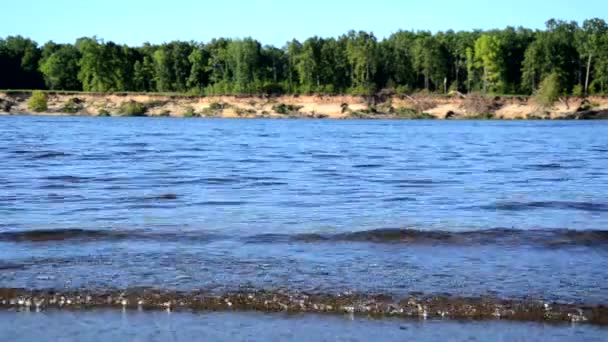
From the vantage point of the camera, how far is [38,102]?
104 meters

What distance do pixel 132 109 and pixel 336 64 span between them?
3993 cm

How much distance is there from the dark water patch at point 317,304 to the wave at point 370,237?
131 inches

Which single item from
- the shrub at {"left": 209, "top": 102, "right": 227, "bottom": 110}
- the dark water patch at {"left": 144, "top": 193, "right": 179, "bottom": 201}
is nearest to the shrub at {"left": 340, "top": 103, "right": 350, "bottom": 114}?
the shrub at {"left": 209, "top": 102, "right": 227, "bottom": 110}

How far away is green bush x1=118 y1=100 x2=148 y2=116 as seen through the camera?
105 m

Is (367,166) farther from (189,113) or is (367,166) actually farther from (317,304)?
(189,113)

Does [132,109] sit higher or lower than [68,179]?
lower

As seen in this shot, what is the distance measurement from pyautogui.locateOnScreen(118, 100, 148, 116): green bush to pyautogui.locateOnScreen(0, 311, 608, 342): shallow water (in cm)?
9949

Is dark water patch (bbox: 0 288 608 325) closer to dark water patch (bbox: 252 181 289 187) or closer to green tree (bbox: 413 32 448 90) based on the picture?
dark water patch (bbox: 252 181 289 187)

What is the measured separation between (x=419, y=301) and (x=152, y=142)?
33.5 meters

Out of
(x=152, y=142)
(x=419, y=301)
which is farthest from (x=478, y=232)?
(x=152, y=142)

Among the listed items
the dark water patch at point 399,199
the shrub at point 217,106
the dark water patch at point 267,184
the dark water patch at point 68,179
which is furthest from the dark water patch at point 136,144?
the shrub at point 217,106

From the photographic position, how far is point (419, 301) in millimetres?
8508

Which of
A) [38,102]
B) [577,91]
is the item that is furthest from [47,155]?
[577,91]

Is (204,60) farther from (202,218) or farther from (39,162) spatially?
(202,218)
